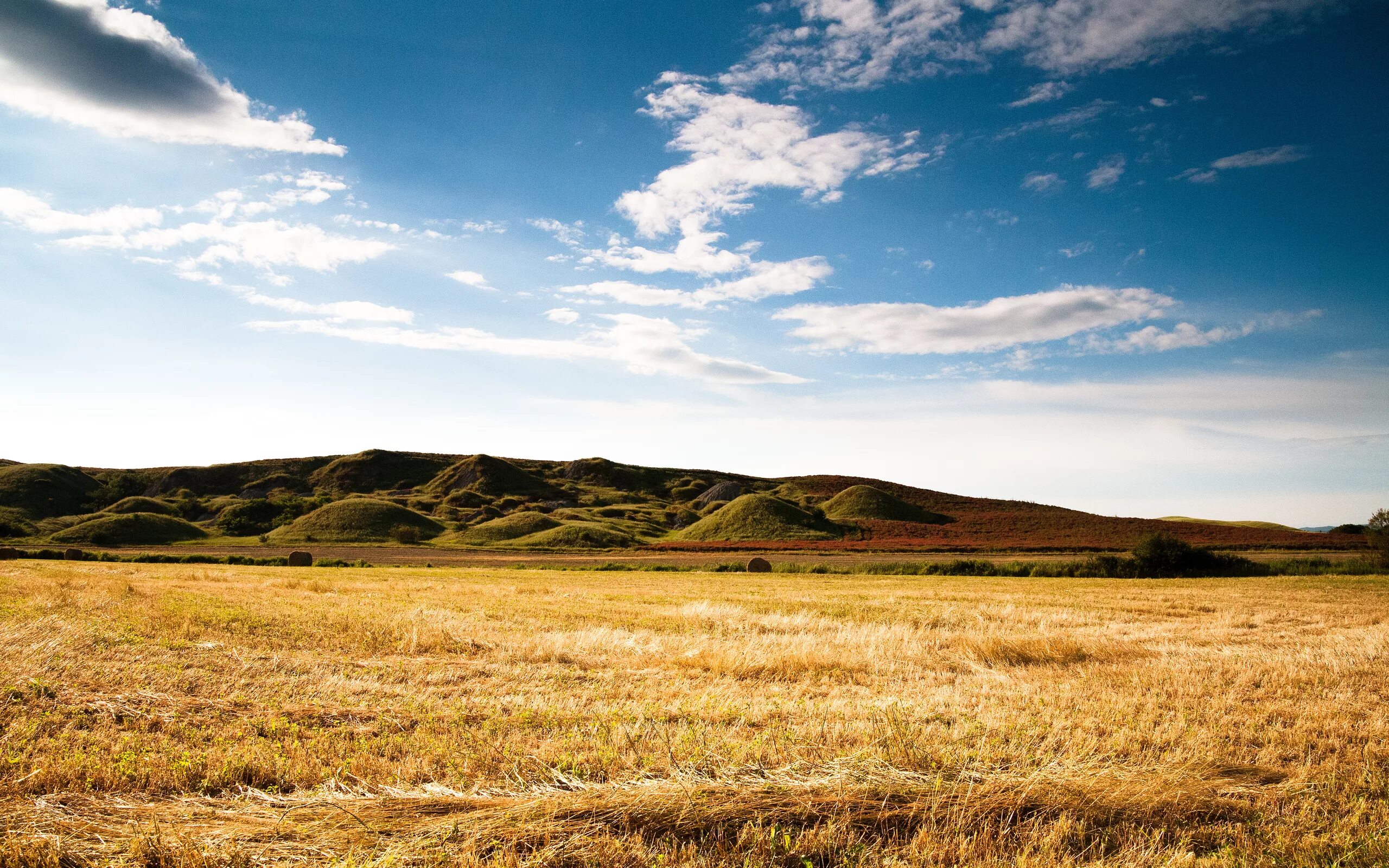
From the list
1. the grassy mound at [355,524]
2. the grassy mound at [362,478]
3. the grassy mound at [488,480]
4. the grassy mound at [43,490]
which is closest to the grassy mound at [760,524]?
the grassy mound at [355,524]

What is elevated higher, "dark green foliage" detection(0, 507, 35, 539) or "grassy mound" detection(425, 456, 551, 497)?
"grassy mound" detection(425, 456, 551, 497)

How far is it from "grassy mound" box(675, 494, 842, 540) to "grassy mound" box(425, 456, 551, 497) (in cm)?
6824

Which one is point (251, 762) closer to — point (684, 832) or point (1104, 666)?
point (684, 832)

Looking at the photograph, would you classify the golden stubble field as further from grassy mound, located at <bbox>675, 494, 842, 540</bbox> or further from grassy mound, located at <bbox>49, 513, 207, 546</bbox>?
grassy mound, located at <bbox>49, 513, 207, 546</bbox>

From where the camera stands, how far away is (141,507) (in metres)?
133

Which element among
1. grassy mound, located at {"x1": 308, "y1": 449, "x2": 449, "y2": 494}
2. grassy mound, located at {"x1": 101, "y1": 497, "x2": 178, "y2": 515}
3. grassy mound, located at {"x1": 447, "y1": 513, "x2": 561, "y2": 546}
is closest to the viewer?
grassy mound, located at {"x1": 447, "y1": 513, "x2": 561, "y2": 546}

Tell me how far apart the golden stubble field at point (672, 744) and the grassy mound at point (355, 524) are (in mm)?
103100

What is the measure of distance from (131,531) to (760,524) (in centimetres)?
9550

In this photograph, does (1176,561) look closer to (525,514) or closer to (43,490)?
(525,514)

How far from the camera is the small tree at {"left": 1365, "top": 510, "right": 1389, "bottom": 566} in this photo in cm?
4384

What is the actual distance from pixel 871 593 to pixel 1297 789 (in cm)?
2408

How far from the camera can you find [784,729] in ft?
25.5

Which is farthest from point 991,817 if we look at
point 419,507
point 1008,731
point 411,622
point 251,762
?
point 419,507

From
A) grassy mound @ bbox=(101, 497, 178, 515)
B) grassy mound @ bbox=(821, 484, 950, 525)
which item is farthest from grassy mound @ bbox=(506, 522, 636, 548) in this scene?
grassy mound @ bbox=(101, 497, 178, 515)
